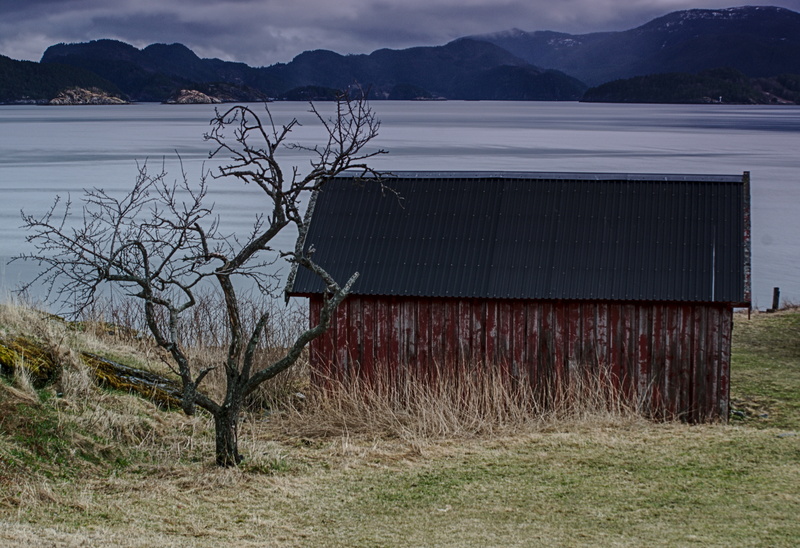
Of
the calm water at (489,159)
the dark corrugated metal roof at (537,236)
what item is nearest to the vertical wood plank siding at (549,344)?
the dark corrugated metal roof at (537,236)

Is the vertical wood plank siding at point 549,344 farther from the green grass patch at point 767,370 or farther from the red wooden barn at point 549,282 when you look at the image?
the green grass patch at point 767,370

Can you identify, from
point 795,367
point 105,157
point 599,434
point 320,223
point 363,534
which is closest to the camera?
point 363,534

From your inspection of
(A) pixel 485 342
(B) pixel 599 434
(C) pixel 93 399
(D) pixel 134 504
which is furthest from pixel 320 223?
(D) pixel 134 504

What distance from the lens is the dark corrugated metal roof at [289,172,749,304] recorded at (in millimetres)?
12938

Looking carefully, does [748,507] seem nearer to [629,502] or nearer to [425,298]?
[629,502]

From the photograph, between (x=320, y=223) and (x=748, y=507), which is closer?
(x=748, y=507)

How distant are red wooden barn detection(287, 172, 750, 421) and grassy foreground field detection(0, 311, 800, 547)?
1.30 metres

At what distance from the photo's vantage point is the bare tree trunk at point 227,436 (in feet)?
31.5

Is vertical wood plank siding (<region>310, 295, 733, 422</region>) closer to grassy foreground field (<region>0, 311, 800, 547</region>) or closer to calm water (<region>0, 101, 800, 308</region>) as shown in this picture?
grassy foreground field (<region>0, 311, 800, 547</region>)

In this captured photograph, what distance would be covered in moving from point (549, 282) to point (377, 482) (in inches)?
190

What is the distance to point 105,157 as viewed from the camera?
65.7 meters

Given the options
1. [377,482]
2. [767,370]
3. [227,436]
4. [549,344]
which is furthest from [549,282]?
[767,370]

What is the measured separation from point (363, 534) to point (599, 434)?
4.09 meters

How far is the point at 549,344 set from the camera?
13.0m
